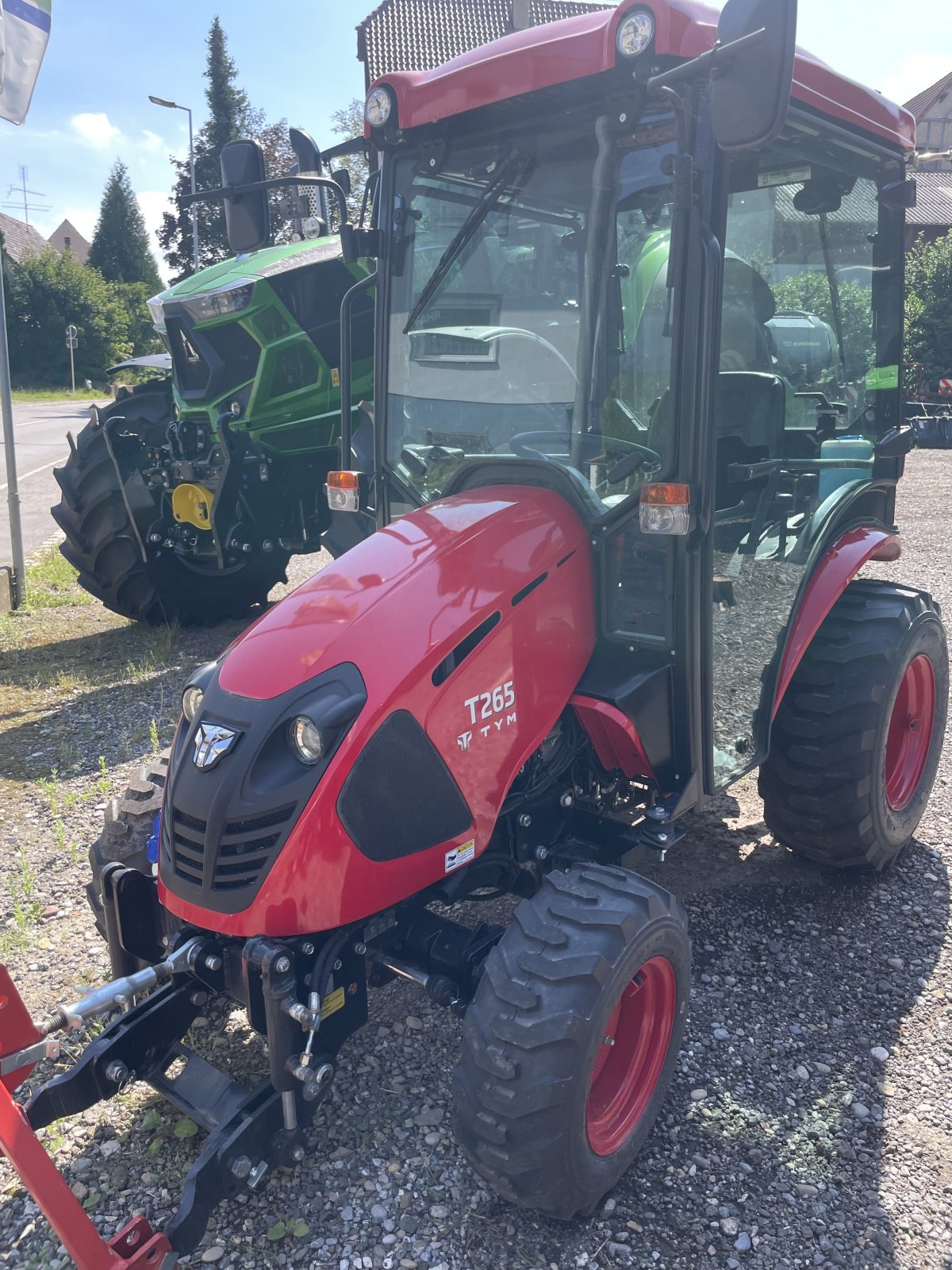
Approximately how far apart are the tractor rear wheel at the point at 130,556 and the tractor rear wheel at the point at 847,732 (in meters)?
3.86

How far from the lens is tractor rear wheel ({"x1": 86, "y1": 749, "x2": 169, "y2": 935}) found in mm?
2613

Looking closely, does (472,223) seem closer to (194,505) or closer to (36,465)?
(194,505)

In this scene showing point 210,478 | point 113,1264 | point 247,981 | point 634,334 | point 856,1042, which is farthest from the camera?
point 210,478

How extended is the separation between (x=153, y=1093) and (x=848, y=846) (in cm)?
218

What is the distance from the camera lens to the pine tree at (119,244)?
179 ft

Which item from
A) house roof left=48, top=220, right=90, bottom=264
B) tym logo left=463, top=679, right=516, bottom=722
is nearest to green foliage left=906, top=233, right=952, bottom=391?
tym logo left=463, top=679, right=516, bottom=722

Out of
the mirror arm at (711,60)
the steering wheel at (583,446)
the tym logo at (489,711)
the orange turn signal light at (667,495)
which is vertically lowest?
the tym logo at (489,711)

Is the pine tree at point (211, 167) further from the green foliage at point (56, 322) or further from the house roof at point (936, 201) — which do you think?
the house roof at point (936, 201)

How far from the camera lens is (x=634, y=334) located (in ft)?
8.38

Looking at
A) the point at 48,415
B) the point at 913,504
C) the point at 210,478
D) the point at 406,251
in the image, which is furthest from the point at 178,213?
the point at 406,251

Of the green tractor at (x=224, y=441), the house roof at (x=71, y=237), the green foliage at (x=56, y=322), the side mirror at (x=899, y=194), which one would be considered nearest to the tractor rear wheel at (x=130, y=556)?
the green tractor at (x=224, y=441)

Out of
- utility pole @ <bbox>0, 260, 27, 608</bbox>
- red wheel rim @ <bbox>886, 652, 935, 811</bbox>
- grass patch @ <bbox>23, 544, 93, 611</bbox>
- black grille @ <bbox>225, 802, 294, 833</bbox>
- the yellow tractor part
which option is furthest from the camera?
grass patch @ <bbox>23, 544, 93, 611</bbox>

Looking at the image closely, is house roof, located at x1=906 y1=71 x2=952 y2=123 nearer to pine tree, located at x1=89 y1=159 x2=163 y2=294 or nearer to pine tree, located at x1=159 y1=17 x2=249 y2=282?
pine tree, located at x1=159 y1=17 x2=249 y2=282

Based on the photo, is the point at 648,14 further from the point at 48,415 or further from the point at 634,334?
the point at 48,415
